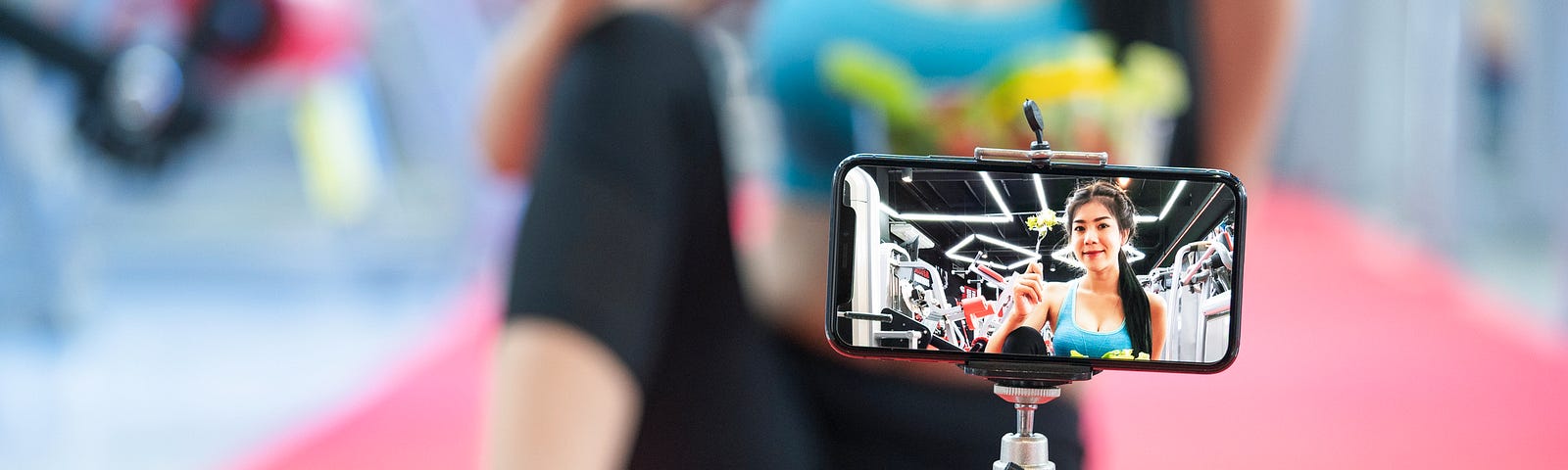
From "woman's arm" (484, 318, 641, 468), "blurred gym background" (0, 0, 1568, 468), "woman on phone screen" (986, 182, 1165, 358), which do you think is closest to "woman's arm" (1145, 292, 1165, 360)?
"woman on phone screen" (986, 182, 1165, 358)

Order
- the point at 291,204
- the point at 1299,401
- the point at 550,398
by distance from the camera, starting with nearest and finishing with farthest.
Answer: the point at 550,398, the point at 1299,401, the point at 291,204

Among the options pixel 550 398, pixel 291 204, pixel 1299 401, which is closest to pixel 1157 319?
pixel 550 398

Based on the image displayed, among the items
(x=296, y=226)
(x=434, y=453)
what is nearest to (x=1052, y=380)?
(x=434, y=453)

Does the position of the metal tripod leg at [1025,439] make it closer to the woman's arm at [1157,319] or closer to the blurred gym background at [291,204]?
the woman's arm at [1157,319]

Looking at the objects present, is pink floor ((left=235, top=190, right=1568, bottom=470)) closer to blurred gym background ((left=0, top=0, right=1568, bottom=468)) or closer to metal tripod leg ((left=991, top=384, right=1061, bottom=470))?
blurred gym background ((left=0, top=0, right=1568, bottom=468))

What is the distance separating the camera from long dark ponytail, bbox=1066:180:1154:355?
11.3 inches

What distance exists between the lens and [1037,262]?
292 mm

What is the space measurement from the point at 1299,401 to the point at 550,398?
0.82m

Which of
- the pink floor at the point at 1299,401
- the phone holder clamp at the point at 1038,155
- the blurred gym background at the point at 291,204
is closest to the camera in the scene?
the phone holder clamp at the point at 1038,155

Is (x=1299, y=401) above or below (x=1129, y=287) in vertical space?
below

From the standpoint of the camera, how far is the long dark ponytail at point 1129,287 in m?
0.29

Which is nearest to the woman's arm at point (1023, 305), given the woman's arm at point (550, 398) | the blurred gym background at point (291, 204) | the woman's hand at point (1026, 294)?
the woman's hand at point (1026, 294)

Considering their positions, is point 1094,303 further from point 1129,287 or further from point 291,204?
point 291,204

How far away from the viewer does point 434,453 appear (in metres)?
0.97
